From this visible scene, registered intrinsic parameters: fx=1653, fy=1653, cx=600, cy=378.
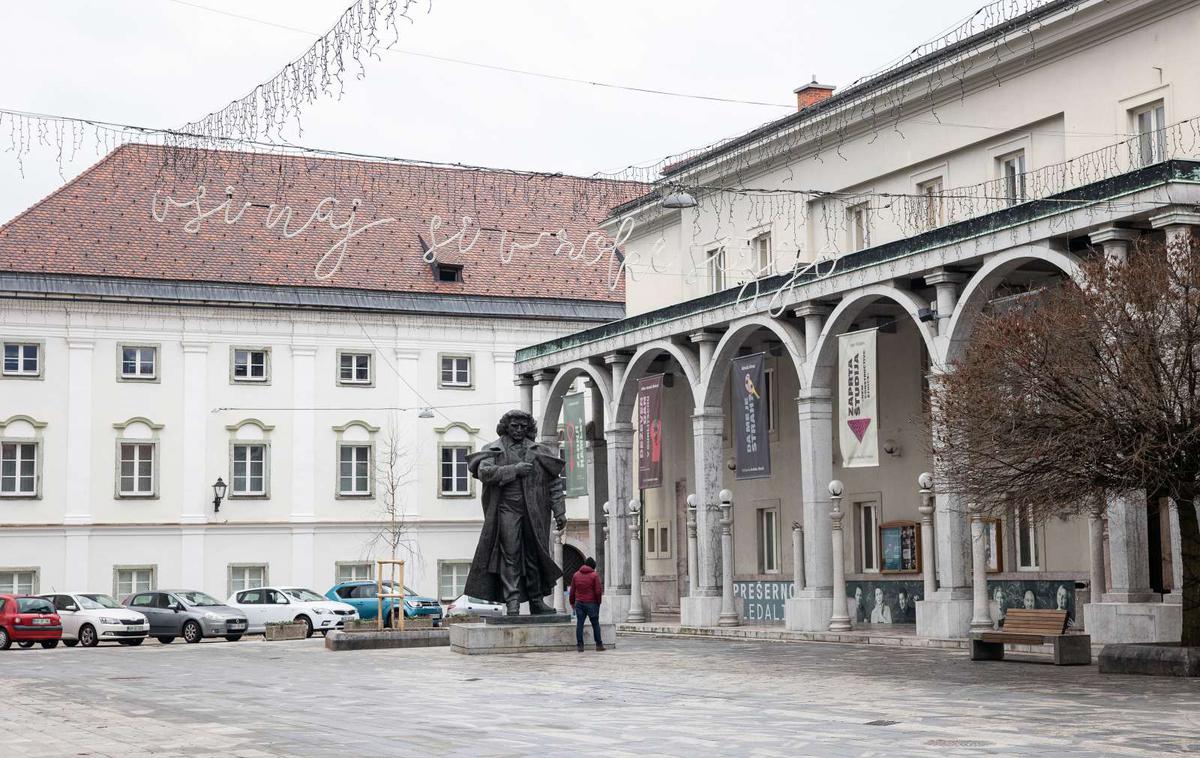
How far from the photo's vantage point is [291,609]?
43281mm

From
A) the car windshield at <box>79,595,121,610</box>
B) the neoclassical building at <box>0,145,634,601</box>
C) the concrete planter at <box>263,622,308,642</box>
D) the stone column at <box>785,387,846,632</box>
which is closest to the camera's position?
the stone column at <box>785,387,846,632</box>

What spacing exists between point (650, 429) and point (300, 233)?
17.2 m

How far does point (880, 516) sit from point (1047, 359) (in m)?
16.9

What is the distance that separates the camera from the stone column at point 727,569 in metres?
35.3

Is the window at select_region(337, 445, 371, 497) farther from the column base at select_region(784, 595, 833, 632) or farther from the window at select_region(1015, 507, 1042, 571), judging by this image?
the window at select_region(1015, 507, 1042, 571)

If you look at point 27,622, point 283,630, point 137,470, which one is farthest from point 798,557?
point 137,470

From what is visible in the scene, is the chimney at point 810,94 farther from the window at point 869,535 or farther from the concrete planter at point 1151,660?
the concrete planter at point 1151,660

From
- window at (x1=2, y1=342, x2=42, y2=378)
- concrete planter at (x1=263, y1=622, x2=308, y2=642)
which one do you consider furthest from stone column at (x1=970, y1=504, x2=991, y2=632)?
window at (x1=2, y1=342, x2=42, y2=378)

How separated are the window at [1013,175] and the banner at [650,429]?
9693mm

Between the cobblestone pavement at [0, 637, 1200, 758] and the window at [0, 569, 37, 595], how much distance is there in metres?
22.8

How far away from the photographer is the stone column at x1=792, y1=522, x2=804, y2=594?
33.8 metres

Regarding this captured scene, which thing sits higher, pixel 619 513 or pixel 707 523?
pixel 619 513

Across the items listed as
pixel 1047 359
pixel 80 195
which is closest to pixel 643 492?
pixel 80 195

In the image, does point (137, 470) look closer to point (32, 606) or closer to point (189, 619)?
point (189, 619)
